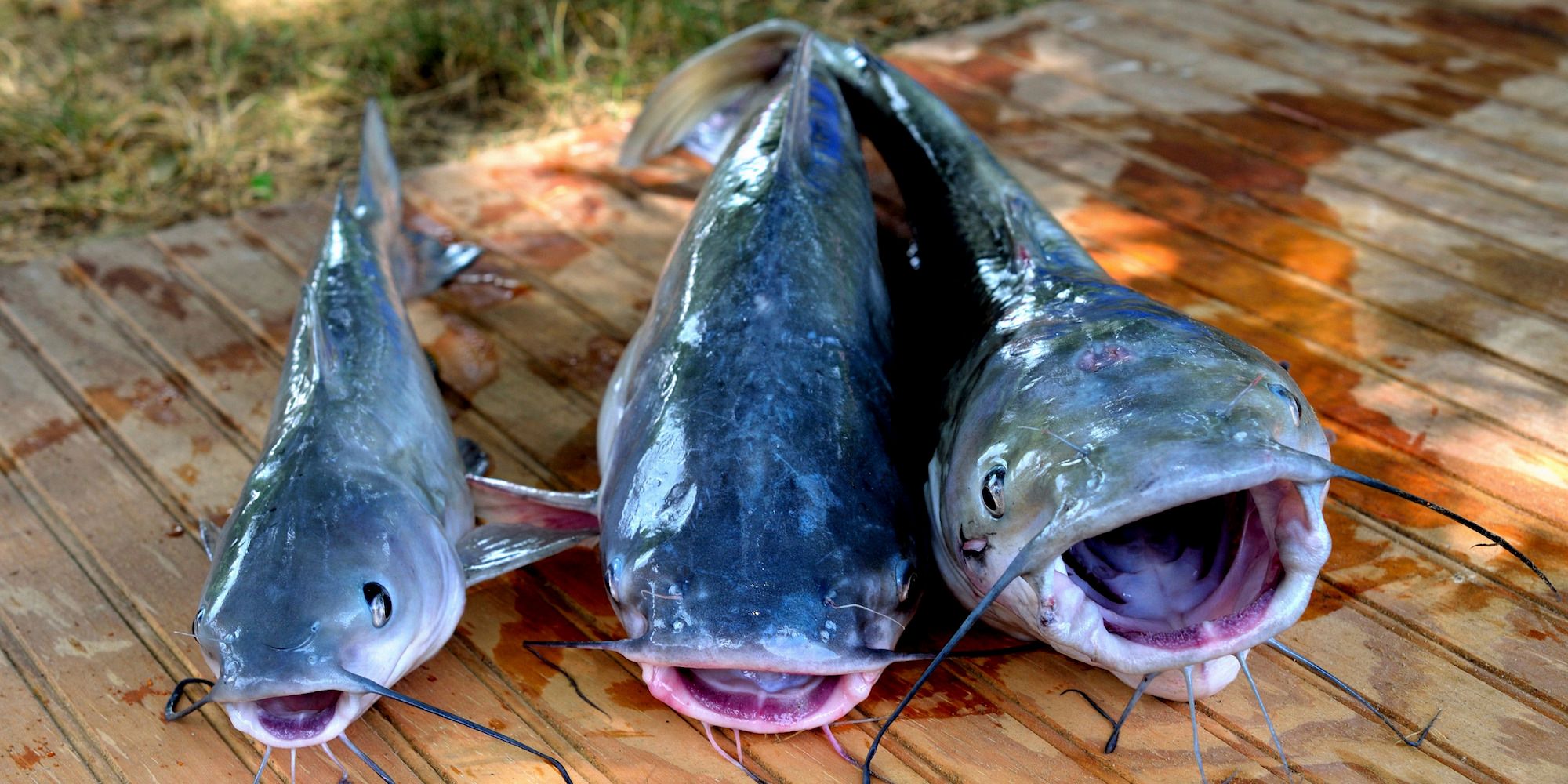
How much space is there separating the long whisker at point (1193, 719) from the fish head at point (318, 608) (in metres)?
1.12

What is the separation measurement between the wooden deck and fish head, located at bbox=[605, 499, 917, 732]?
12cm

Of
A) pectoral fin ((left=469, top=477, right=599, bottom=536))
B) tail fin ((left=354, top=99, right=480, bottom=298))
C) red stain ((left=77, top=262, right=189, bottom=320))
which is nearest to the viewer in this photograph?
pectoral fin ((left=469, top=477, right=599, bottom=536))

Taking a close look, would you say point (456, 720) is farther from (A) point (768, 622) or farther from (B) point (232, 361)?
(B) point (232, 361)

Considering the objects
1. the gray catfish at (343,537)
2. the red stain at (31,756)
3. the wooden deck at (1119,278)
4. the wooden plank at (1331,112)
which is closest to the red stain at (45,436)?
the wooden deck at (1119,278)

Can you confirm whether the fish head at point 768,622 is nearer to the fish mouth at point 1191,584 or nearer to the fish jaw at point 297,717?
the fish mouth at point 1191,584

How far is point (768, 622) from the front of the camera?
1744 mm

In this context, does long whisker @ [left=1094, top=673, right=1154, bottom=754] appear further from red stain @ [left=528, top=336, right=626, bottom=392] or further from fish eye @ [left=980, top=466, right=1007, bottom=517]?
red stain @ [left=528, top=336, right=626, bottom=392]

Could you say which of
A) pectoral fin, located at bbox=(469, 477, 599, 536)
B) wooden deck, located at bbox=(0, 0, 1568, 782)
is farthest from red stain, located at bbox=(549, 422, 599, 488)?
Answer: pectoral fin, located at bbox=(469, 477, 599, 536)

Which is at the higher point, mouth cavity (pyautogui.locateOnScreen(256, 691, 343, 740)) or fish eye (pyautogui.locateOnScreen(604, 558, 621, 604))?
fish eye (pyautogui.locateOnScreen(604, 558, 621, 604))

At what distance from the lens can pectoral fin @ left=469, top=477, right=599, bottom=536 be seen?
2213mm

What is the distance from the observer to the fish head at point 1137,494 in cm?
160

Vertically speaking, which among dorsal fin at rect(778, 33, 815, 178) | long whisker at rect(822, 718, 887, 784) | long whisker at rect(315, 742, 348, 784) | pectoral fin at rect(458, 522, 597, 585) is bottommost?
long whisker at rect(822, 718, 887, 784)

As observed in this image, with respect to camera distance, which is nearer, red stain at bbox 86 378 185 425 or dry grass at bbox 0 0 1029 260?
red stain at bbox 86 378 185 425

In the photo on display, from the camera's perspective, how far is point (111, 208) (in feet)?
12.9
